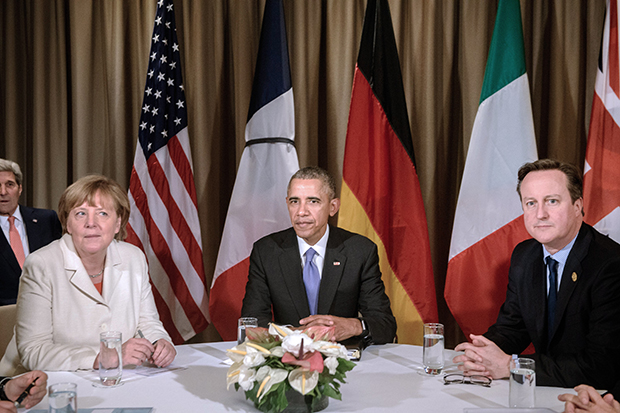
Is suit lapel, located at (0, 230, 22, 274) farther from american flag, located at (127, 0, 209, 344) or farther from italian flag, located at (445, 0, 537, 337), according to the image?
italian flag, located at (445, 0, 537, 337)

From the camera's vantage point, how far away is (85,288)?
2.29 metres

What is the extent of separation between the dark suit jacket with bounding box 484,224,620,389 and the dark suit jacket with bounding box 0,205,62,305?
3.13 m

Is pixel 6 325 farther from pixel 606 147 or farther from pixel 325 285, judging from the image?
pixel 606 147

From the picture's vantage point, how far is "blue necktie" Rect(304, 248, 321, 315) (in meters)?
2.84

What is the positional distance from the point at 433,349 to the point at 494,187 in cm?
176

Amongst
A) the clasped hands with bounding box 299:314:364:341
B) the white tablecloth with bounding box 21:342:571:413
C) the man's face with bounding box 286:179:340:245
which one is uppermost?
the man's face with bounding box 286:179:340:245

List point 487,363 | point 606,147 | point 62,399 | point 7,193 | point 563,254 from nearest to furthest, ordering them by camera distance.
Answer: point 62,399, point 487,363, point 563,254, point 606,147, point 7,193

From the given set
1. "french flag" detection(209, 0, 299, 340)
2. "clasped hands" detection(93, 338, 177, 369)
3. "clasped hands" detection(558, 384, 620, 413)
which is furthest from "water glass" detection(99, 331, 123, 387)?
"french flag" detection(209, 0, 299, 340)

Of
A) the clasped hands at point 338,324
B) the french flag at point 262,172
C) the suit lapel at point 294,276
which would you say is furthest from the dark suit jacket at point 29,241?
the clasped hands at point 338,324

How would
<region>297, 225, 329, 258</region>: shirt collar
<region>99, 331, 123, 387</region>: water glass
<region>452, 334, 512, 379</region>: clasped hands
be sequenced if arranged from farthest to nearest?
<region>297, 225, 329, 258</region>: shirt collar → <region>452, 334, 512, 379</region>: clasped hands → <region>99, 331, 123, 387</region>: water glass

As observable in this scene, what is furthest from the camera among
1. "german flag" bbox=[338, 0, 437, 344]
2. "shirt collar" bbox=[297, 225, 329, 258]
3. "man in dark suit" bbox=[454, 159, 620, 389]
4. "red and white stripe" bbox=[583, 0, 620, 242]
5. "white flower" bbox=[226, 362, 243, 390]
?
"german flag" bbox=[338, 0, 437, 344]

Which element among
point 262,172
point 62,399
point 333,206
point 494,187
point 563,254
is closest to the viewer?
point 62,399

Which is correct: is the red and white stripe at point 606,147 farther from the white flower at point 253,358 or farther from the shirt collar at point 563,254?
the white flower at point 253,358

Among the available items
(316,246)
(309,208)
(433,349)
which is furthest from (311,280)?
(433,349)
